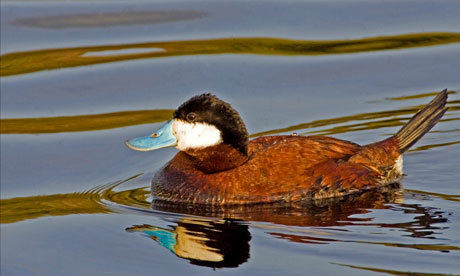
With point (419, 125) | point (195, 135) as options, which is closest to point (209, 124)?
point (195, 135)

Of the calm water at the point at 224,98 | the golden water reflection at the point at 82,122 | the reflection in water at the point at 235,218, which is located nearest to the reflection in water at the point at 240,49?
the calm water at the point at 224,98

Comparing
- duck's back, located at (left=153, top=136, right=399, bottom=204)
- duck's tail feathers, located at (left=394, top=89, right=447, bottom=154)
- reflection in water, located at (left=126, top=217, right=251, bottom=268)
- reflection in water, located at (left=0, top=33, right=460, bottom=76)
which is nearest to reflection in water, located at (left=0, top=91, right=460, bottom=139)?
duck's tail feathers, located at (left=394, top=89, right=447, bottom=154)

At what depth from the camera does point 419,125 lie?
8891 mm

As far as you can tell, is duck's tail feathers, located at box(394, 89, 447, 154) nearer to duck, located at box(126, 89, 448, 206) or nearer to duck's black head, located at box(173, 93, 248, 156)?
duck, located at box(126, 89, 448, 206)

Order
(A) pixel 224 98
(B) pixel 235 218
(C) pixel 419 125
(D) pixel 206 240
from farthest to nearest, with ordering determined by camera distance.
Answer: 1. (A) pixel 224 98
2. (C) pixel 419 125
3. (B) pixel 235 218
4. (D) pixel 206 240

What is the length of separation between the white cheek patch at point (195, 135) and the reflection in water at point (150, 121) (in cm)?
177

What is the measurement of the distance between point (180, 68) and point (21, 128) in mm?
2329

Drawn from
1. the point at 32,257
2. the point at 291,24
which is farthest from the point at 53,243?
the point at 291,24

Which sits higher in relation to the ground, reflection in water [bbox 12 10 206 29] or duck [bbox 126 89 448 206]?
reflection in water [bbox 12 10 206 29]

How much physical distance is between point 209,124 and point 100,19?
578cm

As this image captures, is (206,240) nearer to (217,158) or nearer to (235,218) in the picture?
(235,218)

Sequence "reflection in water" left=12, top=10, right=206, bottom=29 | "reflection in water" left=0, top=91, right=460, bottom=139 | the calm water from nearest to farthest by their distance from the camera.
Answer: the calm water → "reflection in water" left=0, top=91, right=460, bottom=139 → "reflection in water" left=12, top=10, right=206, bottom=29

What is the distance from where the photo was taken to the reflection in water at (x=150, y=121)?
33.3 feet

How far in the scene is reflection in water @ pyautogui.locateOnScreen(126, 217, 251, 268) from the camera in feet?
23.2
